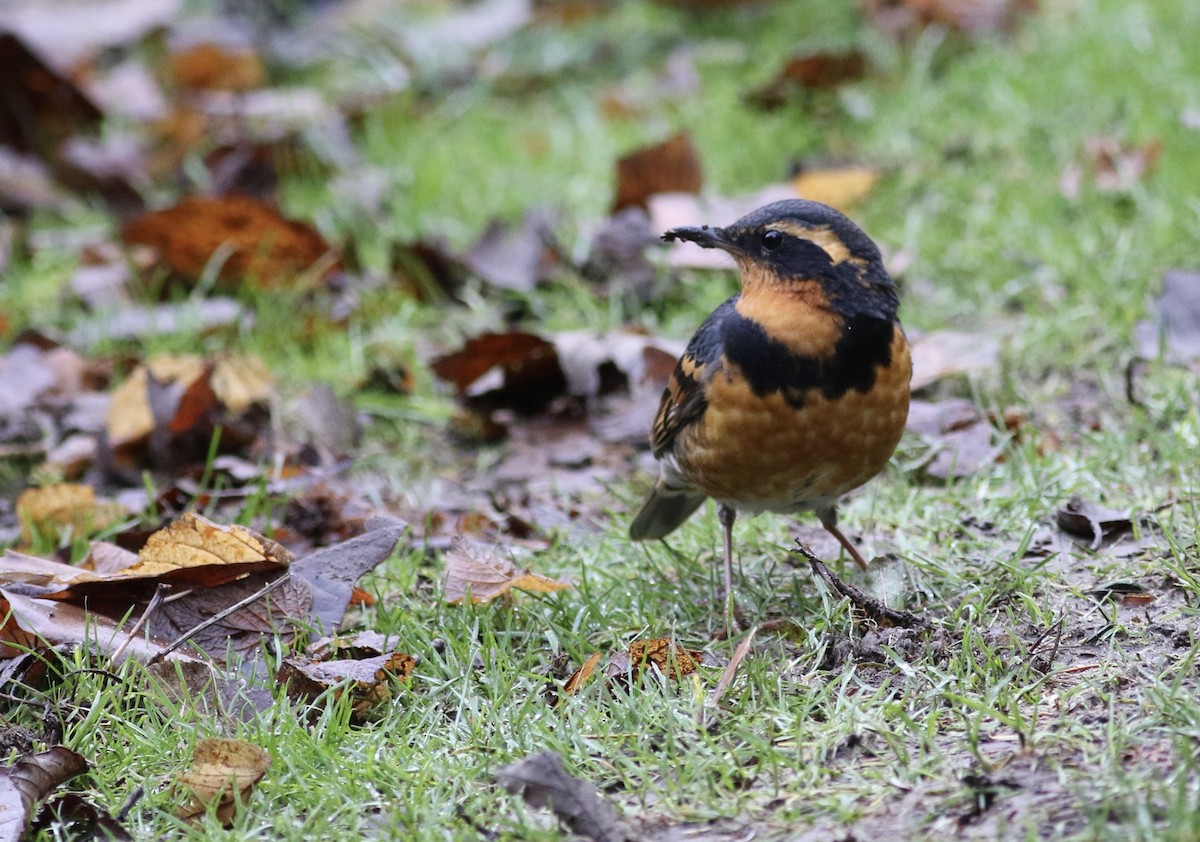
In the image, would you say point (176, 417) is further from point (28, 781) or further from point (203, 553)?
point (28, 781)

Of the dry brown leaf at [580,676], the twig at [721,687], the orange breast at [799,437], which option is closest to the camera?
the twig at [721,687]

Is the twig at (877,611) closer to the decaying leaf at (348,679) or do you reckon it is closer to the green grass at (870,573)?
the green grass at (870,573)

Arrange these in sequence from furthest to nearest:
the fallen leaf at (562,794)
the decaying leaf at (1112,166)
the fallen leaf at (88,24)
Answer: the fallen leaf at (88,24), the decaying leaf at (1112,166), the fallen leaf at (562,794)

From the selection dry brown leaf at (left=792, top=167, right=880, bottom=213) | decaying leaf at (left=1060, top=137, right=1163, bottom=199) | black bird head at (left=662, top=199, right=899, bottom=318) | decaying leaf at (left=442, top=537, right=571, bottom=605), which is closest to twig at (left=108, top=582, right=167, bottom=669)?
decaying leaf at (left=442, top=537, right=571, bottom=605)

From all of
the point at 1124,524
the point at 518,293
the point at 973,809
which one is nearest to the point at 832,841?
the point at 973,809

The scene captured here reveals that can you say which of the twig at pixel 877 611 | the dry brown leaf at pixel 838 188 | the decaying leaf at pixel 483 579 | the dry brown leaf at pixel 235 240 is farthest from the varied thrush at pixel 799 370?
the dry brown leaf at pixel 235 240

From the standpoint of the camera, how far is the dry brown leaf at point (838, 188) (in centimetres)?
646

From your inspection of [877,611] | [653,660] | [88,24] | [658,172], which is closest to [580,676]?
[653,660]

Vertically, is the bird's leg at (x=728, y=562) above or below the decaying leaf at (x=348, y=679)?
above

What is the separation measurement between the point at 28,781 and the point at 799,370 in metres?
2.06

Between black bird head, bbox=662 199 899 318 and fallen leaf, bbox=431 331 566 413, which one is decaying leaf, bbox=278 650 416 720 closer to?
black bird head, bbox=662 199 899 318

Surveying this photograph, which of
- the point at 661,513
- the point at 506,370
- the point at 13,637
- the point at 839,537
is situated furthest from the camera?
the point at 506,370

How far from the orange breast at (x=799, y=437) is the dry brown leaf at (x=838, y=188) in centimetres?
278

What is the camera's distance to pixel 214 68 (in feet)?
29.6
